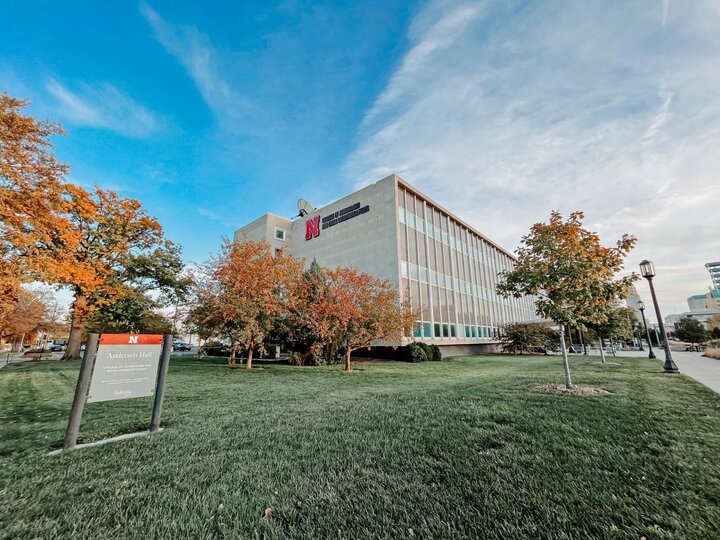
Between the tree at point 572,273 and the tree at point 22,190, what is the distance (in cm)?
1783

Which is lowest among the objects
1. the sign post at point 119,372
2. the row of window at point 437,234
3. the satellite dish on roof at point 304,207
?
the sign post at point 119,372

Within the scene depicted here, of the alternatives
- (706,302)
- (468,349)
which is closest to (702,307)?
(706,302)

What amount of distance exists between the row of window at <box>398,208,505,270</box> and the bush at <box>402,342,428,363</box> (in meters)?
11.4

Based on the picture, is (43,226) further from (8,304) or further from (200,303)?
(200,303)

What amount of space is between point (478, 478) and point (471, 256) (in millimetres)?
37621

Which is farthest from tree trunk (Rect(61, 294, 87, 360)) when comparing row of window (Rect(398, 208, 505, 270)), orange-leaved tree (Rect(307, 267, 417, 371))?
row of window (Rect(398, 208, 505, 270))

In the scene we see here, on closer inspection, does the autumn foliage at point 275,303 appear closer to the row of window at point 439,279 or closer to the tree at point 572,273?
the tree at point 572,273

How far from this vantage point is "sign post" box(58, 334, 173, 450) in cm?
439

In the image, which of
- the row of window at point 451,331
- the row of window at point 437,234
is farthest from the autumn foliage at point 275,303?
the row of window at point 437,234

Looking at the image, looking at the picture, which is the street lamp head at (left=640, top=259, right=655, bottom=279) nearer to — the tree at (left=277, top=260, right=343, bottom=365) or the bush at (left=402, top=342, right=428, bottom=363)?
the bush at (left=402, top=342, right=428, bottom=363)

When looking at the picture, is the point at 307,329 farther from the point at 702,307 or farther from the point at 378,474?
the point at 702,307

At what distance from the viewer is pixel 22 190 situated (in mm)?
11836

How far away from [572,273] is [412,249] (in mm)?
20394

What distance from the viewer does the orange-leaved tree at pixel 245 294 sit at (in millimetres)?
14930
